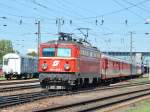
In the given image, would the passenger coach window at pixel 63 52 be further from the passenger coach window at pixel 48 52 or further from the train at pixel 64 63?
the passenger coach window at pixel 48 52

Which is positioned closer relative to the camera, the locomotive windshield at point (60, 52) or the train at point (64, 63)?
the train at point (64, 63)

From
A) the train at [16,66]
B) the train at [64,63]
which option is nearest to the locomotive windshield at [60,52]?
the train at [64,63]

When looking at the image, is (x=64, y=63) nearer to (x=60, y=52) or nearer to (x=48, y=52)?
(x=60, y=52)

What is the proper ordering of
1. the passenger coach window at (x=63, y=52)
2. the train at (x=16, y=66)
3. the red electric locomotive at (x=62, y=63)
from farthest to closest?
the train at (x=16, y=66)
the passenger coach window at (x=63, y=52)
the red electric locomotive at (x=62, y=63)

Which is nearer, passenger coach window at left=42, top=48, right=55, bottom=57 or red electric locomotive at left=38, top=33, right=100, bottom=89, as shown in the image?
red electric locomotive at left=38, top=33, right=100, bottom=89

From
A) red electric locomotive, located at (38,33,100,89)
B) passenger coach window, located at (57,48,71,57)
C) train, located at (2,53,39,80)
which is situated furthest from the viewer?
train, located at (2,53,39,80)

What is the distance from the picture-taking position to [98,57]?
36875 mm

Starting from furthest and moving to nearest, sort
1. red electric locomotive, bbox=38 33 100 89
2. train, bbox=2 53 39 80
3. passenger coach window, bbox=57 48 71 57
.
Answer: train, bbox=2 53 39 80 → passenger coach window, bbox=57 48 71 57 → red electric locomotive, bbox=38 33 100 89

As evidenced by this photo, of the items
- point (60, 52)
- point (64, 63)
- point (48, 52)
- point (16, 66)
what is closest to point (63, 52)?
point (60, 52)

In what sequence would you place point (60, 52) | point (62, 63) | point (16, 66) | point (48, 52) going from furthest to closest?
1. point (16, 66)
2. point (48, 52)
3. point (60, 52)
4. point (62, 63)

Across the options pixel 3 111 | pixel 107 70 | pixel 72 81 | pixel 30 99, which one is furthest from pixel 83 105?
pixel 107 70

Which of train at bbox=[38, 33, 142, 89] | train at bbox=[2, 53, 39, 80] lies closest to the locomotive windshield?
train at bbox=[38, 33, 142, 89]

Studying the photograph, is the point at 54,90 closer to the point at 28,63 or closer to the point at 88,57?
the point at 88,57

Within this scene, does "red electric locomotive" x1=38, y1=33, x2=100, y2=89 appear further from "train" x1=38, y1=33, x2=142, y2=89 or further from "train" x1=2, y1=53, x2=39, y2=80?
"train" x1=2, y1=53, x2=39, y2=80
